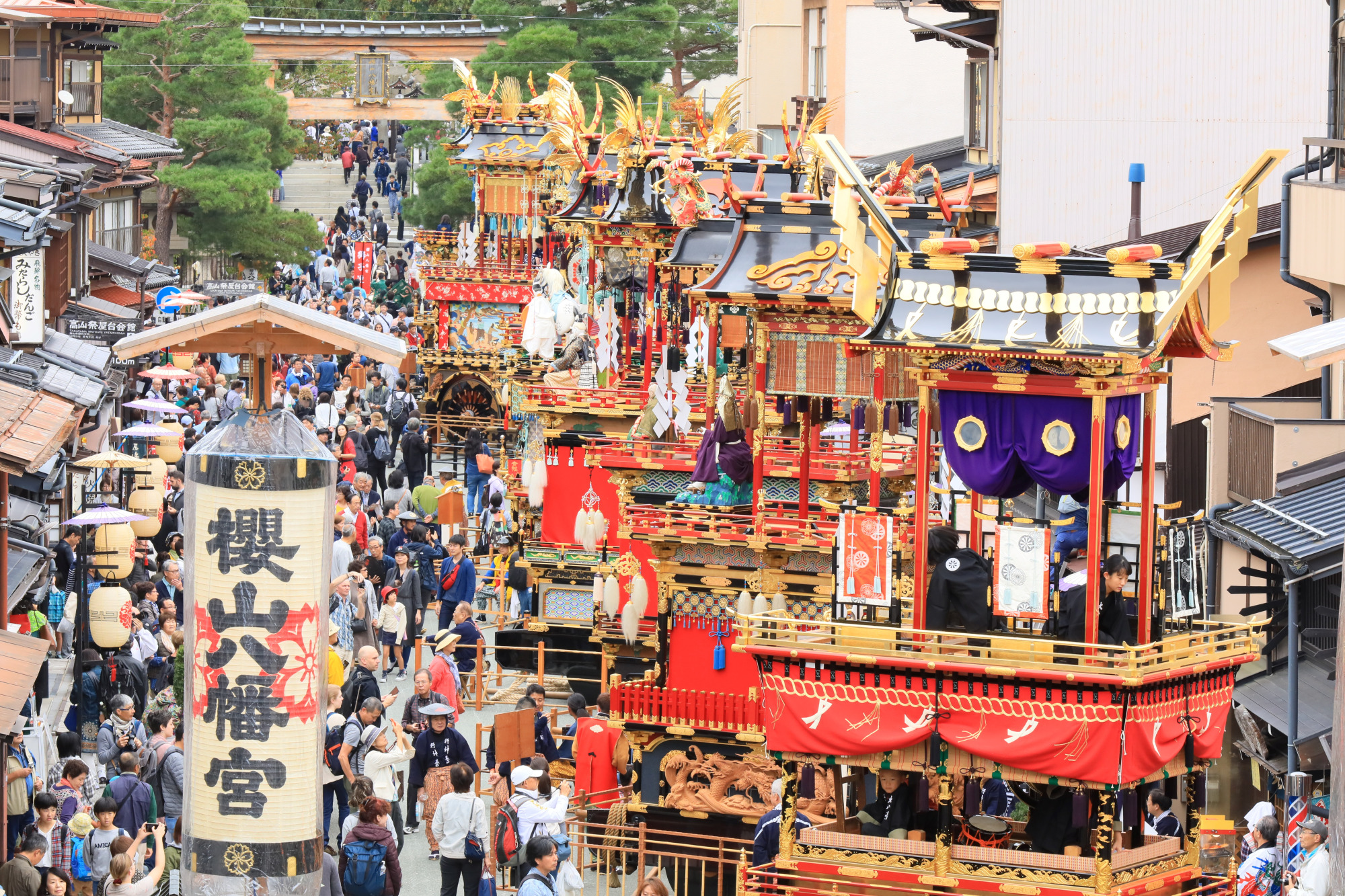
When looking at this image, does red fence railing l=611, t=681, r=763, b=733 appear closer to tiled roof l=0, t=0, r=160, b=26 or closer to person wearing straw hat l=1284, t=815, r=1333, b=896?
person wearing straw hat l=1284, t=815, r=1333, b=896

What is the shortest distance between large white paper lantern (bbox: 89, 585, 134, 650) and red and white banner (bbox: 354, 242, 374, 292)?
1340 inches

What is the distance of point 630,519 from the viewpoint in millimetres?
21391

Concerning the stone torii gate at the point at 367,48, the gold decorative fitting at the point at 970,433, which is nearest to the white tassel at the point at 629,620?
the gold decorative fitting at the point at 970,433

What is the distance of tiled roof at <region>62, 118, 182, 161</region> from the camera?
4350 cm

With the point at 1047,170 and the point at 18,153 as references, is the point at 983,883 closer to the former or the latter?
the point at 1047,170

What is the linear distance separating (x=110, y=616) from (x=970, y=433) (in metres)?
11.6

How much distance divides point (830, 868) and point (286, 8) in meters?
68.0

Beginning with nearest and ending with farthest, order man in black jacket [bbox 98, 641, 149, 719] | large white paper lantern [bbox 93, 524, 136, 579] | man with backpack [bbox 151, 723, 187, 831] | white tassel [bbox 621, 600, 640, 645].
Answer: man with backpack [bbox 151, 723, 187, 831] → man in black jacket [bbox 98, 641, 149, 719] → white tassel [bbox 621, 600, 640, 645] → large white paper lantern [bbox 93, 524, 136, 579]

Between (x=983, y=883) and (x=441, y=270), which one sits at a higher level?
(x=441, y=270)

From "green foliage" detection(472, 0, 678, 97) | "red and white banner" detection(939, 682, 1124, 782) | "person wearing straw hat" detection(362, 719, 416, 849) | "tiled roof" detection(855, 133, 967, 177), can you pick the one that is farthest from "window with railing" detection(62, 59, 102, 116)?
"red and white banner" detection(939, 682, 1124, 782)

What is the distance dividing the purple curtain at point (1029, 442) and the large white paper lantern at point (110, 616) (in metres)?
11.3

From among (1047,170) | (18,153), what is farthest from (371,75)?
(1047,170)

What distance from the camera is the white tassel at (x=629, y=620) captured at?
2320 cm

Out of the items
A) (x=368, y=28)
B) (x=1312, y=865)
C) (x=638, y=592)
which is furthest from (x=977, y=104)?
(x=368, y=28)
